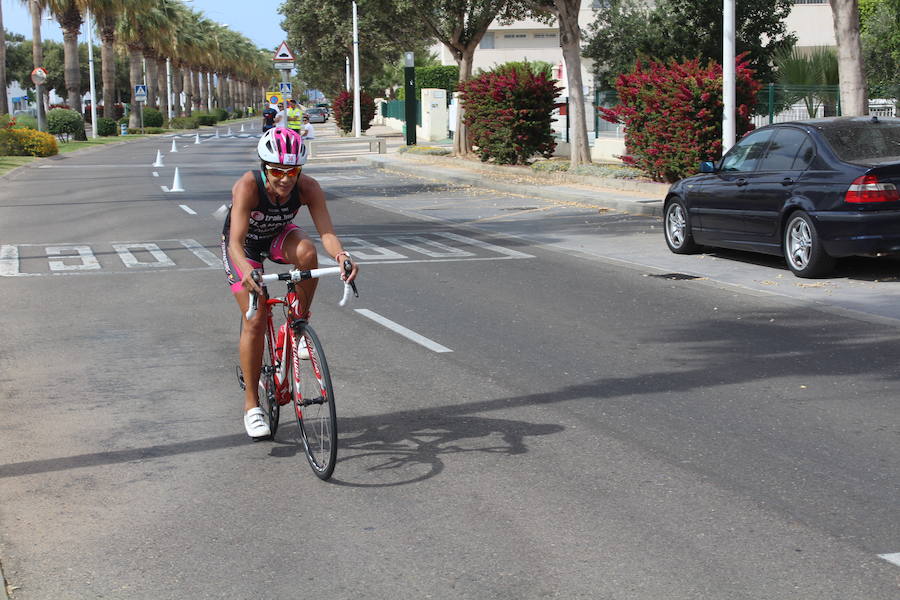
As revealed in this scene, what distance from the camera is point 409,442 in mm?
6465

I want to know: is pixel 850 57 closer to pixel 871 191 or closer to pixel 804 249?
pixel 804 249

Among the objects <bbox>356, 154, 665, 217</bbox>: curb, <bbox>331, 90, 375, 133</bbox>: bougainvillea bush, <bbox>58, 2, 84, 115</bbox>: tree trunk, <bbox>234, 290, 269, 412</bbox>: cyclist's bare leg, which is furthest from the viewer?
<bbox>331, 90, 375, 133</bbox>: bougainvillea bush

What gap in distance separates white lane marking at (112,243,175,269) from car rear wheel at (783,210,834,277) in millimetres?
7277

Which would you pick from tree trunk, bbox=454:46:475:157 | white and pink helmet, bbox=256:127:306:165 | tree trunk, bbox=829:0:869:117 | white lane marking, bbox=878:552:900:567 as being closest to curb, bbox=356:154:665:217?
tree trunk, bbox=454:46:475:157

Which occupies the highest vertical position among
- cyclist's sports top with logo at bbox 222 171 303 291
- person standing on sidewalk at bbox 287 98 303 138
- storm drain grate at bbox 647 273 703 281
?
person standing on sidewalk at bbox 287 98 303 138

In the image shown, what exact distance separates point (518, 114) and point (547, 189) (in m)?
6.24

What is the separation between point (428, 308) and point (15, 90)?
142960mm

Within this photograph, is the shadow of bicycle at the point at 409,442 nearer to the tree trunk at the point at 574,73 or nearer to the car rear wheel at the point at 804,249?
the car rear wheel at the point at 804,249

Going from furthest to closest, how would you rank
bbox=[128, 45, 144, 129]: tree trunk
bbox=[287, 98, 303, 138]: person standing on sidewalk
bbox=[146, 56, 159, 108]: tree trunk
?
1. bbox=[146, 56, 159, 108]: tree trunk
2. bbox=[128, 45, 144, 129]: tree trunk
3. bbox=[287, 98, 303, 138]: person standing on sidewalk

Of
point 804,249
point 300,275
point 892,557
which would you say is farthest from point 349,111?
point 892,557

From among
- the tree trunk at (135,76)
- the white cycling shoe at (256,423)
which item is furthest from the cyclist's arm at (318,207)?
the tree trunk at (135,76)

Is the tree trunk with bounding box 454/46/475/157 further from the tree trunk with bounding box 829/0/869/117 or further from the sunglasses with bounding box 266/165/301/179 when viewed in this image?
the sunglasses with bounding box 266/165/301/179

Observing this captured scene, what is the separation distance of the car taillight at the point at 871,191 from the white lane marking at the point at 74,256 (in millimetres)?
8643

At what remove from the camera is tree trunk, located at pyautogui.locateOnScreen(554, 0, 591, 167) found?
88.6ft
